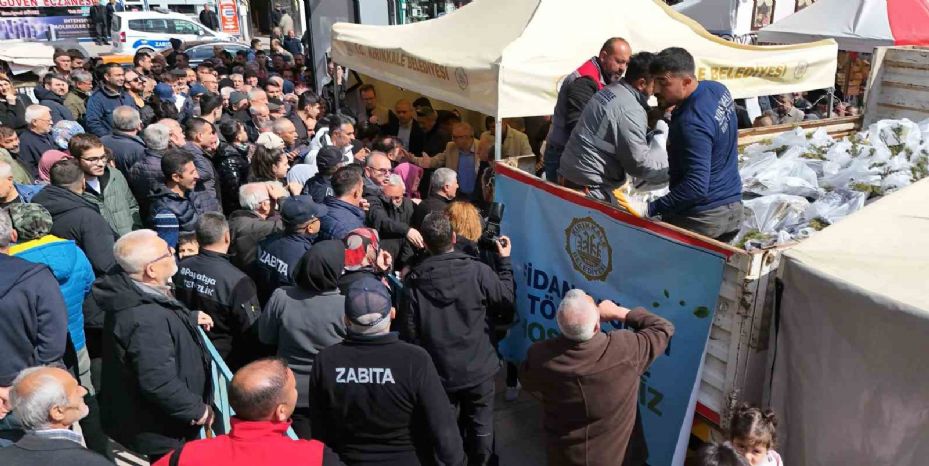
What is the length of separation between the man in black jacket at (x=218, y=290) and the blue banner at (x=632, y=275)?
1.79 meters

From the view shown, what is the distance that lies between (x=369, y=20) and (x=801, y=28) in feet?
24.1

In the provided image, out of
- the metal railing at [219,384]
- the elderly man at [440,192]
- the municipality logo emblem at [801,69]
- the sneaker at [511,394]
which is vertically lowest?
the sneaker at [511,394]

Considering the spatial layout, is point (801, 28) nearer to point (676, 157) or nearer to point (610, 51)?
point (610, 51)

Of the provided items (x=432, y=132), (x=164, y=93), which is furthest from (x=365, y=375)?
(x=164, y=93)

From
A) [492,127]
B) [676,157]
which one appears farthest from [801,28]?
[676,157]

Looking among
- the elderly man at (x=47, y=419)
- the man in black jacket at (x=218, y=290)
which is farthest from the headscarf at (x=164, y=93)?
the elderly man at (x=47, y=419)

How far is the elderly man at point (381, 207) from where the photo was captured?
15.3ft

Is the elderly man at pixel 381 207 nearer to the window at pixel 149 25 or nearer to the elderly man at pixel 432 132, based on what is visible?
the elderly man at pixel 432 132

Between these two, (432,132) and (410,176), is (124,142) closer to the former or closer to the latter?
(410,176)

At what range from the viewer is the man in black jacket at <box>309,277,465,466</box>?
266 centimetres

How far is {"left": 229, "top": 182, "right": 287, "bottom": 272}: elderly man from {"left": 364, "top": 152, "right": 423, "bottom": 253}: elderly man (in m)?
0.66

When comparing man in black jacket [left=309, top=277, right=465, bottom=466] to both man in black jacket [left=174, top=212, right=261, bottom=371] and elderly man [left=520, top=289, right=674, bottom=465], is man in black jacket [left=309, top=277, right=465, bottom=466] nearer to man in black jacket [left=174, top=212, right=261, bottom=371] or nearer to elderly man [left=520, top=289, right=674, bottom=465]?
elderly man [left=520, top=289, right=674, bottom=465]

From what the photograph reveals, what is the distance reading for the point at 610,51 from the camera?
15.1ft

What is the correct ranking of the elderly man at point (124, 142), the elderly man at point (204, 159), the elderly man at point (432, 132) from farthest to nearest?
1. the elderly man at point (432, 132)
2. the elderly man at point (124, 142)
3. the elderly man at point (204, 159)
